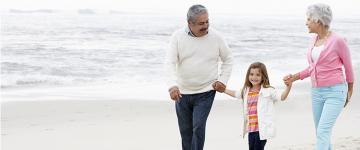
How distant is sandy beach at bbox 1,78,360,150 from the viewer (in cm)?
743

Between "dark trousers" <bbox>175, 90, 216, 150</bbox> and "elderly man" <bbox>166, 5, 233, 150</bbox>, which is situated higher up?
"elderly man" <bbox>166, 5, 233, 150</bbox>

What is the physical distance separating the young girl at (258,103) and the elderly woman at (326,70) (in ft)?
0.75

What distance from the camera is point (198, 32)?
5.02 metres

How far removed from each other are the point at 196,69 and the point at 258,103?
23.9 inches

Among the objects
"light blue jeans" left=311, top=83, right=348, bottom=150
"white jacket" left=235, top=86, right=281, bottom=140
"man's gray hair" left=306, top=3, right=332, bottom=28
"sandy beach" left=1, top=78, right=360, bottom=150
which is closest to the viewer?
"man's gray hair" left=306, top=3, right=332, bottom=28

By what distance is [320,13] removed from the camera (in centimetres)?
486

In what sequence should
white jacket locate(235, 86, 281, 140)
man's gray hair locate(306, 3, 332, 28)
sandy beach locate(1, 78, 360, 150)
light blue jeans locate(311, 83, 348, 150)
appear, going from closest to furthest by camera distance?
man's gray hair locate(306, 3, 332, 28) < light blue jeans locate(311, 83, 348, 150) < white jacket locate(235, 86, 281, 140) < sandy beach locate(1, 78, 360, 150)

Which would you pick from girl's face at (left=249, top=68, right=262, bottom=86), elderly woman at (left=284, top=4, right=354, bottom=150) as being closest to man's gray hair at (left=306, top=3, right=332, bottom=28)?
elderly woman at (left=284, top=4, right=354, bottom=150)

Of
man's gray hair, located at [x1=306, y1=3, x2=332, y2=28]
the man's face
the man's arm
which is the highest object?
man's gray hair, located at [x1=306, y1=3, x2=332, y2=28]

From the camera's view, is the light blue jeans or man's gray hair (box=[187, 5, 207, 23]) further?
the light blue jeans

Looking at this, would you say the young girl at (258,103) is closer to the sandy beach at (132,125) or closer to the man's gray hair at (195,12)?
the man's gray hair at (195,12)

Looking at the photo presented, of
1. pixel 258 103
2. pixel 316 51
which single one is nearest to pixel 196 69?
pixel 258 103

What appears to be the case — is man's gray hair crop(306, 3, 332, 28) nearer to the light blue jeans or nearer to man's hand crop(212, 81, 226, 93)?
the light blue jeans

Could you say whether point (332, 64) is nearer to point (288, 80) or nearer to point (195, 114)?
point (288, 80)
